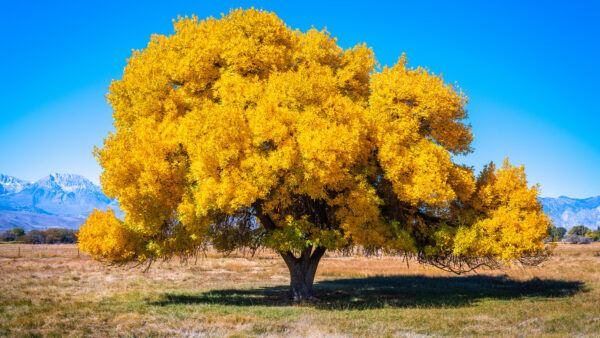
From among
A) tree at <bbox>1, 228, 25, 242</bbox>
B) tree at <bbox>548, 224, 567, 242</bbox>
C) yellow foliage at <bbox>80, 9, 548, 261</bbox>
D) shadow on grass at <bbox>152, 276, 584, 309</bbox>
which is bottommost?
shadow on grass at <bbox>152, 276, 584, 309</bbox>

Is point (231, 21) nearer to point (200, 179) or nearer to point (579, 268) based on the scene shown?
point (200, 179)

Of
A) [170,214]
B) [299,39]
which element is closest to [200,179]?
[170,214]

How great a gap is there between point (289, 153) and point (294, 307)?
691 cm

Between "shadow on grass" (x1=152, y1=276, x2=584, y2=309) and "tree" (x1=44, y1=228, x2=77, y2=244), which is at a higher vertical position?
"tree" (x1=44, y1=228, x2=77, y2=244)

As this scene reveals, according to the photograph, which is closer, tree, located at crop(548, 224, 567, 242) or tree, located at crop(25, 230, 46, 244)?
tree, located at crop(548, 224, 567, 242)

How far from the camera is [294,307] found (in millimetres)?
17359

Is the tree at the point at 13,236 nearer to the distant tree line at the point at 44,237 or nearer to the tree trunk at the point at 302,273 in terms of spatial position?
the distant tree line at the point at 44,237

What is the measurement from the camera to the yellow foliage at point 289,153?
1508 cm

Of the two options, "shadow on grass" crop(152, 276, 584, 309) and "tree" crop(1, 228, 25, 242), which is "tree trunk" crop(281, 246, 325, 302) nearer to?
"shadow on grass" crop(152, 276, 584, 309)

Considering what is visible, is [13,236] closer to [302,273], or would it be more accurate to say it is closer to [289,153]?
[302,273]

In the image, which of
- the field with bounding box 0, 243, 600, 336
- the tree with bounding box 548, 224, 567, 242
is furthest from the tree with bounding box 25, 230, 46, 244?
the tree with bounding box 548, 224, 567, 242

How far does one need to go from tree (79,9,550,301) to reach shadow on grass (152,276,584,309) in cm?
214

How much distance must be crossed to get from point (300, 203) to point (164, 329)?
8.14m

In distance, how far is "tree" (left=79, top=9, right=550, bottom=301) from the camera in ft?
49.5
